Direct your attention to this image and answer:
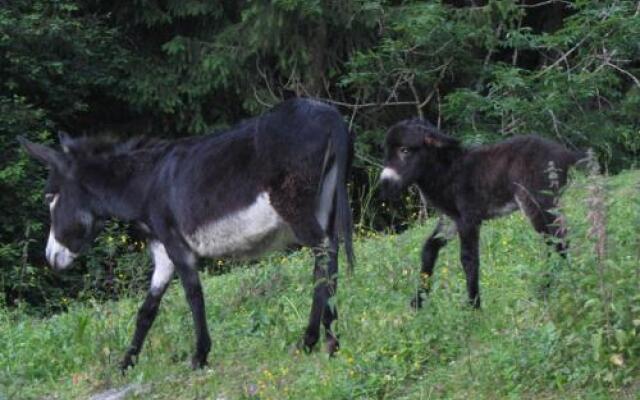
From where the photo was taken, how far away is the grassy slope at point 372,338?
18.1 feet

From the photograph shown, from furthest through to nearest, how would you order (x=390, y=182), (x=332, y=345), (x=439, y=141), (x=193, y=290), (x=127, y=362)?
(x=390, y=182) < (x=439, y=141) < (x=127, y=362) < (x=193, y=290) < (x=332, y=345)

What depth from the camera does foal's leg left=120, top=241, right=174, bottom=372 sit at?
7.45m

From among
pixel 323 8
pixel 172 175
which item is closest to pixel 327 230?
pixel 172 175

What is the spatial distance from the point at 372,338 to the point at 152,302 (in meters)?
1.80

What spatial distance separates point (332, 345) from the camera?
264 inches

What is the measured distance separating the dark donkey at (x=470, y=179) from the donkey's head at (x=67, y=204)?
226cm

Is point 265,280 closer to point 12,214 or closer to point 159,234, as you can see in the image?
point 159,234

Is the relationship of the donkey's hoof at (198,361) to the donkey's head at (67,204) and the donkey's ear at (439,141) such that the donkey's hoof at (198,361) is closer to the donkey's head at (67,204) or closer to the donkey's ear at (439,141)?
the donkey's head at (67,204)

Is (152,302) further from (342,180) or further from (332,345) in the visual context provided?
(342,180)

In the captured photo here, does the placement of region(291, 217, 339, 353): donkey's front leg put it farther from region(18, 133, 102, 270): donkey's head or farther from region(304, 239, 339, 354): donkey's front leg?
region(18, 133, 102, 270): donkey's head

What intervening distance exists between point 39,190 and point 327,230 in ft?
26.8

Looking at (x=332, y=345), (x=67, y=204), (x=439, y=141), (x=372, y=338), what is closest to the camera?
(x=372, y=338)

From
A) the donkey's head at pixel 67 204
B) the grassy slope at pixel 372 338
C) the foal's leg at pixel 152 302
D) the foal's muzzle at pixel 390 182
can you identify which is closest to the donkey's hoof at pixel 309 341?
the grassy slope at pixel 372 338

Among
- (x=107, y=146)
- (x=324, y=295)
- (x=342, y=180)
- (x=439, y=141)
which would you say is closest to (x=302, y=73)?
(x=439, y=141)
